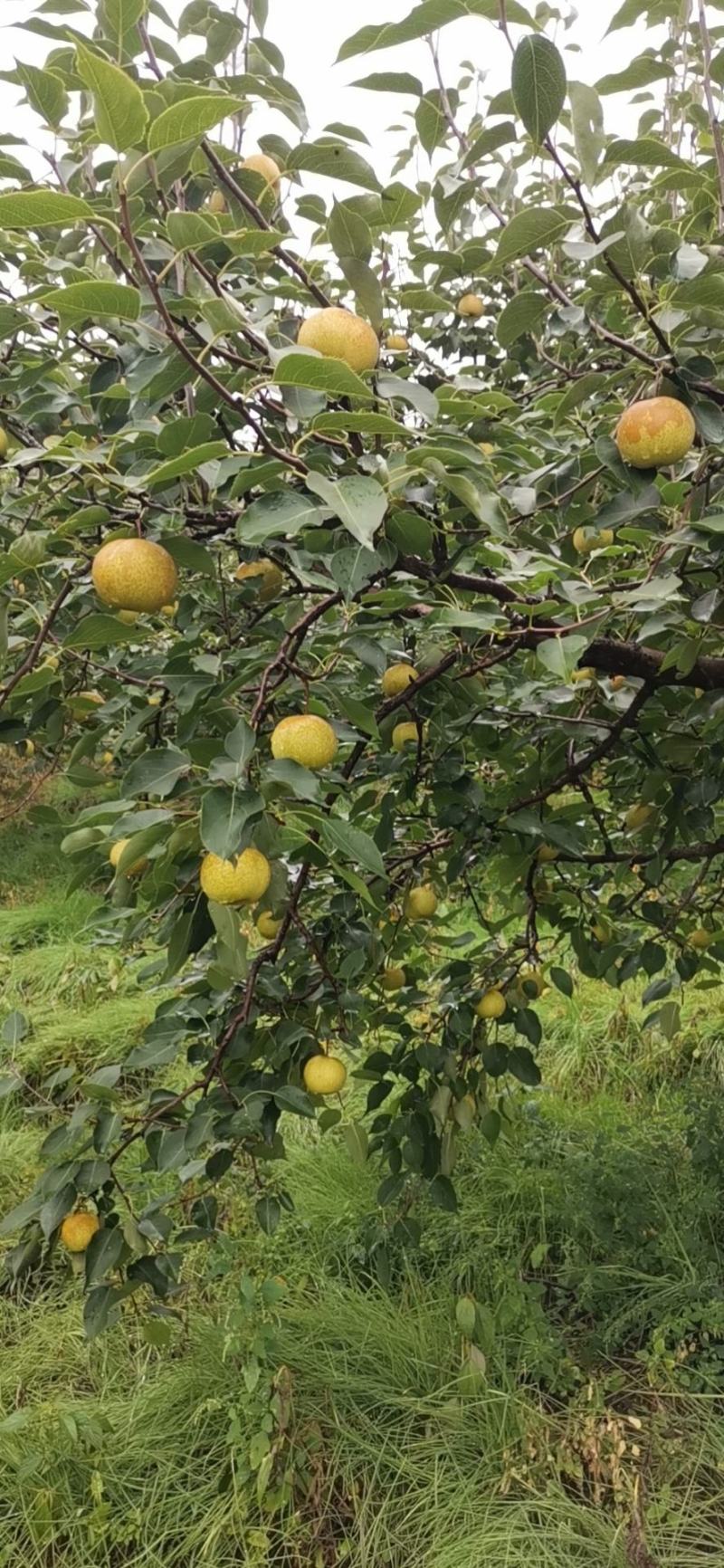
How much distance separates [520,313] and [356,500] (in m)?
0.41

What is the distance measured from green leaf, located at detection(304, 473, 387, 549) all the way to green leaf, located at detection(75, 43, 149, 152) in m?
0.23

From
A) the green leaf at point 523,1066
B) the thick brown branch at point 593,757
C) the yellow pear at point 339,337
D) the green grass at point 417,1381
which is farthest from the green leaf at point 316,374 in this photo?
the green leaf at point 523,1066

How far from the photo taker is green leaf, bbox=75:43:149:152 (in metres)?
Result: 0.58

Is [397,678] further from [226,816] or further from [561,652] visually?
[226,816]

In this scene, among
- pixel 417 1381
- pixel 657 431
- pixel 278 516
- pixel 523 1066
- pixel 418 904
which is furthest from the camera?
pixel 417 1381

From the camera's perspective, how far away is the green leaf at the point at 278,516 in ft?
2.26

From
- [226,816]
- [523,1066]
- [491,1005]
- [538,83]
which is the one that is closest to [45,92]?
[538,83]

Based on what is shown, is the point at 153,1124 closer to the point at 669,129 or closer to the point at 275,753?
the point at 275,753

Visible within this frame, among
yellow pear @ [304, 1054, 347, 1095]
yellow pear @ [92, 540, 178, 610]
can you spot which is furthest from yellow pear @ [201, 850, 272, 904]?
yellow pear @ [304, 1054, 347, 1095]

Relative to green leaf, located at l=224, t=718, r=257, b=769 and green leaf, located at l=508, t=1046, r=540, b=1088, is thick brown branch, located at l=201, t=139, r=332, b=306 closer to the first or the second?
green leaf, located at l=224, t=718, r=257, b=769

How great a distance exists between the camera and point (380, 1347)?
2.12 metres

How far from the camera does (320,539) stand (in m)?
0.87

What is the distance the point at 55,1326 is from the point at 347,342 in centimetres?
238

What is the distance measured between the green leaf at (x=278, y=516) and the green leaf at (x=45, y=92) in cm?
41
